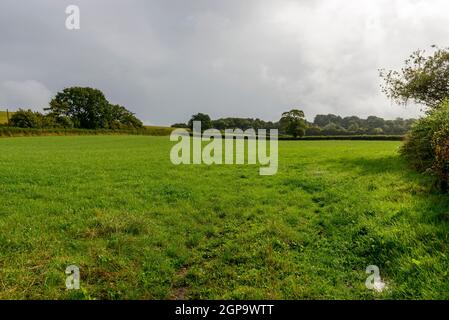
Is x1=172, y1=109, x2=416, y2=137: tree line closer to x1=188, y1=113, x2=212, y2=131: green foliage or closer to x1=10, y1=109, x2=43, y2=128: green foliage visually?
x1=188, y1=113, x2=212, y2=131: green foliage

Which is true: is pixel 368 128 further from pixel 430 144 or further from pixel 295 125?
pixel 430 144

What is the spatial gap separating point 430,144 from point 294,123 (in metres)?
102

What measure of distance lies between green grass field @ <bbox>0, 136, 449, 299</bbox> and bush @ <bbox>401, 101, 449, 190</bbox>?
86cm

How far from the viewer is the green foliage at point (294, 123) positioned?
4341 inches

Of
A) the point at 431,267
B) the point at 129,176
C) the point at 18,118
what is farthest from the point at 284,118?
the point at 431,267

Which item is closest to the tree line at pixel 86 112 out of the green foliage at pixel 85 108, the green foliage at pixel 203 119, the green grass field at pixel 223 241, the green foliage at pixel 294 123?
the green foliage at pixel 85 108

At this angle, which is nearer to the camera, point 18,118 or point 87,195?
point 87,195

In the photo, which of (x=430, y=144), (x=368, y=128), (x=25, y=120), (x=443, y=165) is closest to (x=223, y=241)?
(x=443, y=165)

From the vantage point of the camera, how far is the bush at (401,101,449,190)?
8302 mm

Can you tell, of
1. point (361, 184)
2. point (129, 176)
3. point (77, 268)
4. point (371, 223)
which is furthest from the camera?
point (129, 176)

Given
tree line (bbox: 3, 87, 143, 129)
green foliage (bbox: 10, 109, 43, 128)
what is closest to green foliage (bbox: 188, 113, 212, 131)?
tree line (bbox: 3, 87, 143, 129)

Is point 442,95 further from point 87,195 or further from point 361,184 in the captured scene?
point 87,195
